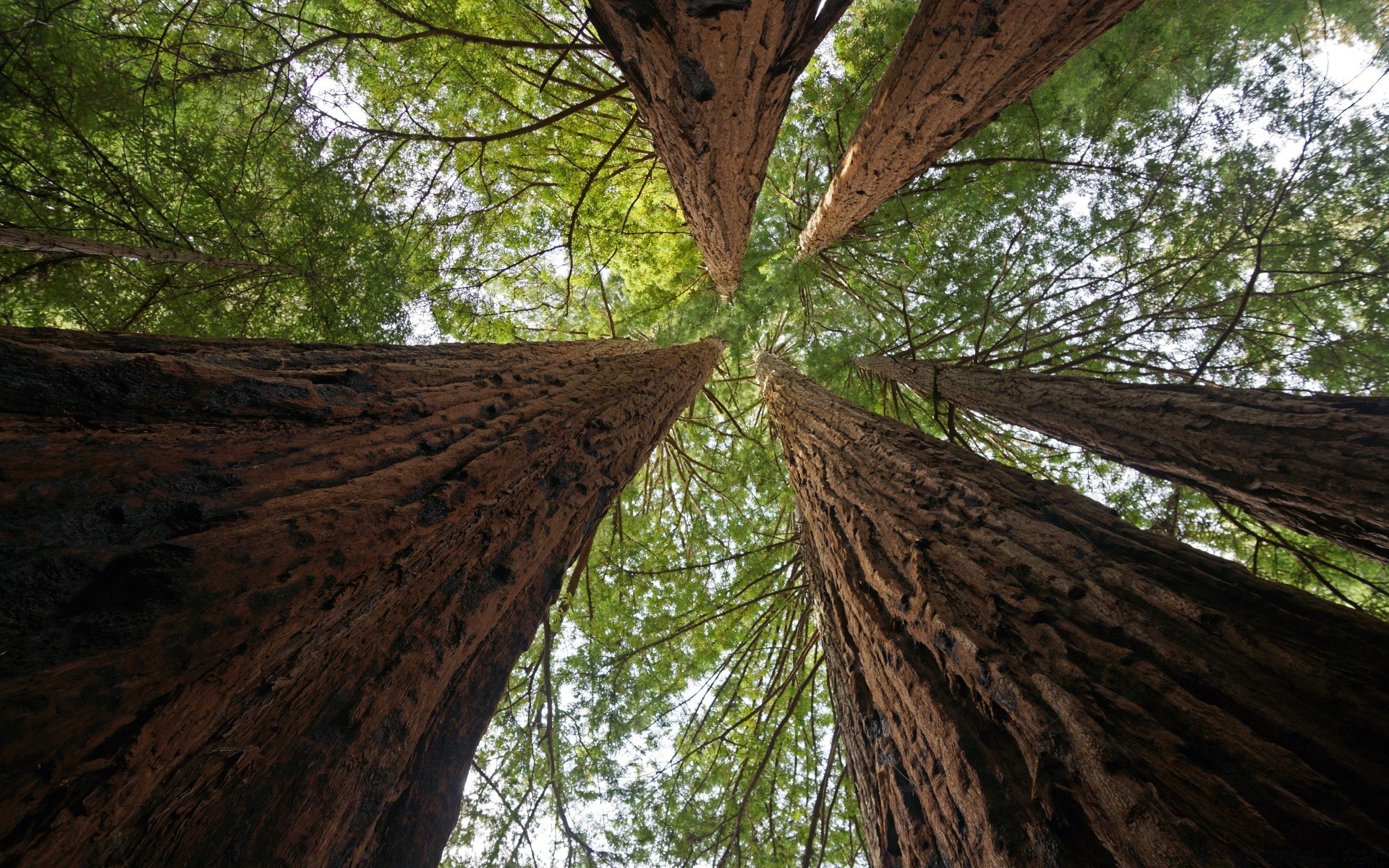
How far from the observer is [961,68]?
9.55ft

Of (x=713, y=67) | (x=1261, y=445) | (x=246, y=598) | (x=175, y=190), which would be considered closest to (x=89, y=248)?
(x=175, y=190)

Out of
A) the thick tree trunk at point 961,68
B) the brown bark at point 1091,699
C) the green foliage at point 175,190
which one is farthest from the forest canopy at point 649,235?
the brown bark at point 1091,699

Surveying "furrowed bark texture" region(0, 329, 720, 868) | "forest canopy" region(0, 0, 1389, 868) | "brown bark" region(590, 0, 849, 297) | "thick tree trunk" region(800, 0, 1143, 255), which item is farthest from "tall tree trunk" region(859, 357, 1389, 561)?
"furrowed bark texture" region(0, 329, 720, 868)

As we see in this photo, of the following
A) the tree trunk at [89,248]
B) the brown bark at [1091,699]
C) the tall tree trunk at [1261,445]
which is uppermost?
the tree trunk at [89,248]

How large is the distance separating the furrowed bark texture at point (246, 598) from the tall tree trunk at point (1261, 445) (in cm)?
270

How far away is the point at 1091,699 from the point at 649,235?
6157 millimetres

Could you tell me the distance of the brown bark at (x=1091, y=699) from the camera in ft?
2.66

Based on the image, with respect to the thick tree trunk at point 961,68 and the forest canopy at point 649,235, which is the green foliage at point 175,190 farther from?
the thick tree trunk at point 961,68

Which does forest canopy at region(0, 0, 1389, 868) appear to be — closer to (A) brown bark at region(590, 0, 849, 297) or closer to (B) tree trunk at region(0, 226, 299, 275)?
(B) tree trunk at region(0, 226, 299, 275)

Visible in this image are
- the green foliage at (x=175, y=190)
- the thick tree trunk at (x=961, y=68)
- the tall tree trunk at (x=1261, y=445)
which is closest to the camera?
the tall tree trunk at (x=1261, y=445)

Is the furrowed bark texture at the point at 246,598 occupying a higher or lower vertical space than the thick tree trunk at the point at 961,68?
lower

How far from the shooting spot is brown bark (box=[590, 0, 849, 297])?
205cm

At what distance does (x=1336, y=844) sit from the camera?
0.72m

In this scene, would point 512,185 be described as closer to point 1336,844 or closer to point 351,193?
point 351,193
